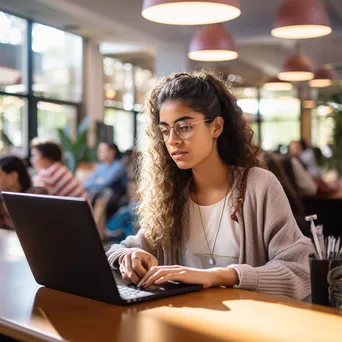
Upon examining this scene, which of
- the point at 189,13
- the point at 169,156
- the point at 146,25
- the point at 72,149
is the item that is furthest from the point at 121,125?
the point at 169,156

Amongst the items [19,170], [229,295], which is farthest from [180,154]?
[19,170]

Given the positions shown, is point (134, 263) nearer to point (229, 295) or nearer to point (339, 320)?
point (229, 295)

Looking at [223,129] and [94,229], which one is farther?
[223,129]

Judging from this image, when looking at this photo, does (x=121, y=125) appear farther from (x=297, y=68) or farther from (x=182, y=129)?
(x=182, y=129)

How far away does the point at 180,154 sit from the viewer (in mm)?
1926

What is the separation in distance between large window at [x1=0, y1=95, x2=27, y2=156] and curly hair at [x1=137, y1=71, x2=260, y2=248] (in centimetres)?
627

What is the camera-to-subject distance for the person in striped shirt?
5695mm

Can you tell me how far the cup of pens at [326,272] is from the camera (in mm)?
1467

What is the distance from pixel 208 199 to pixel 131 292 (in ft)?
2.00

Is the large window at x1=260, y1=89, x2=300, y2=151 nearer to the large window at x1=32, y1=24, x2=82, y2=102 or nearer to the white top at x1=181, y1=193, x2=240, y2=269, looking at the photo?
the large window at x1=32, y1=24, x2=82, y2=102

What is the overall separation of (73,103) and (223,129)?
855 centimetres

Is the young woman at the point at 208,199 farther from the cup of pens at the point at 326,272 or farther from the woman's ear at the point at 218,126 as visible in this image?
the cup of pens at the point at 326,272

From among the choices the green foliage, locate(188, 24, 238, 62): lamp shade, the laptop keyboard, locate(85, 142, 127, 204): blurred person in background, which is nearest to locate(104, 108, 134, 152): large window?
the green foliage

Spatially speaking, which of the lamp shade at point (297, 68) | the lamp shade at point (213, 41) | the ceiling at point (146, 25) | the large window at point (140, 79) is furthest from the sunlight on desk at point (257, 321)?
the large window at point (140, 79)
